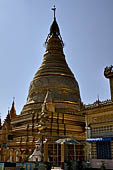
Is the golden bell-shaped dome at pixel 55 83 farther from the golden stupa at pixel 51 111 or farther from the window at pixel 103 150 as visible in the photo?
the window at pixel 103 150

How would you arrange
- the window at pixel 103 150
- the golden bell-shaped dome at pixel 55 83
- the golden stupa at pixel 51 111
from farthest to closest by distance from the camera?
the golden bell-shaped dome at pixel 55 83, the golden stupa at pixel 51 111, the window at pixel 103 150

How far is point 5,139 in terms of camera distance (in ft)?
121

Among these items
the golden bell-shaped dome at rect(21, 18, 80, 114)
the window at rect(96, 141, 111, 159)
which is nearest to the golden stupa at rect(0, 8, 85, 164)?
the golden bell-shaped dome at rect(21, 18, 80, 114)

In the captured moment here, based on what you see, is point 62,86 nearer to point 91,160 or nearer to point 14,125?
point 14,125

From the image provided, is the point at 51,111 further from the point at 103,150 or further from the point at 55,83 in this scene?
the point at 103,150

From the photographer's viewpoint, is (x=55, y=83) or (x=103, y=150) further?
(x=55, y=83)

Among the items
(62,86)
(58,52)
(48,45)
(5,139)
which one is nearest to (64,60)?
(58,52)

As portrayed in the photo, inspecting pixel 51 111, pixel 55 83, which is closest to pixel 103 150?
pixel 51 111

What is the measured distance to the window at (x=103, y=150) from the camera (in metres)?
19.0

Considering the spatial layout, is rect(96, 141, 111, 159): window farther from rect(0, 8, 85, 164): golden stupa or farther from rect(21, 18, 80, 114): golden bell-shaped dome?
rect(21, 18, 80, 114): golden bell-shaped dome

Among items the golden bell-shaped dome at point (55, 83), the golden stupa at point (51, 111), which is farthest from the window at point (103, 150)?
the golden bell-shaped dome at point (55, 83)

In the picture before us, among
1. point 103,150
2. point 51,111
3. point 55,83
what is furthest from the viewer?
point 55,83

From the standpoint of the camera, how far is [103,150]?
19.5 m

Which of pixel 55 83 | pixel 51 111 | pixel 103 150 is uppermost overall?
pixel 55 83
